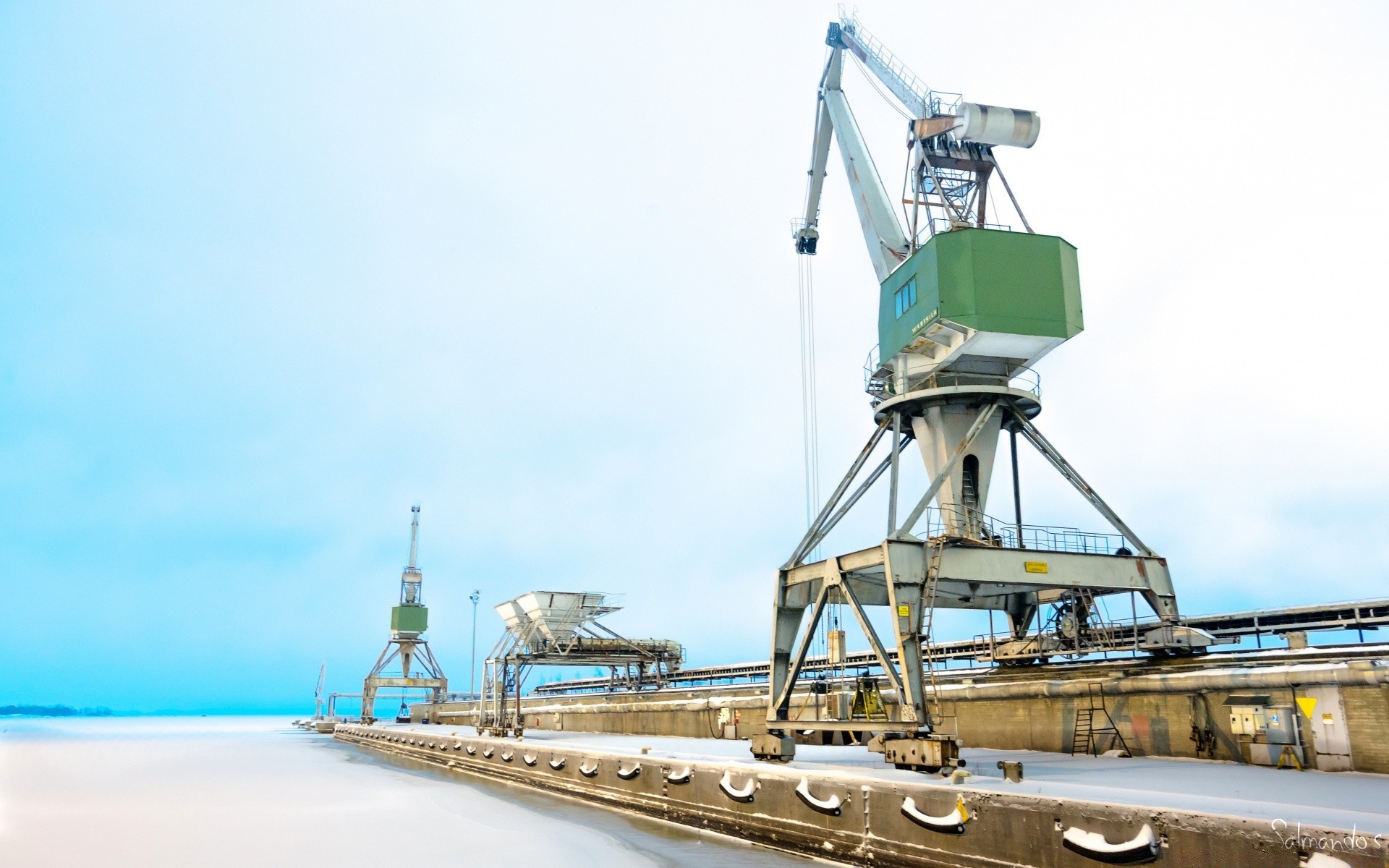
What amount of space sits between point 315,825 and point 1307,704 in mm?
23008

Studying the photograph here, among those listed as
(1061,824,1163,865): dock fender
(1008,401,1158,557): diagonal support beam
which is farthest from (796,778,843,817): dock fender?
(1008,401,1158,557): diagonal support beam

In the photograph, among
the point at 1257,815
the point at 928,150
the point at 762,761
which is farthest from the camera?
the point at 928,150

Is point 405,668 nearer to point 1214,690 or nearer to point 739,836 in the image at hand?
point 739,836

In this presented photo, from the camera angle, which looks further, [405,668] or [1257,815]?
[405,668]

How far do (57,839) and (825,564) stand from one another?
19273 millimetres

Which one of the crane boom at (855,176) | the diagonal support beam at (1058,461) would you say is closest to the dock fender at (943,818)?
the diagonal support beam at (1058,461)

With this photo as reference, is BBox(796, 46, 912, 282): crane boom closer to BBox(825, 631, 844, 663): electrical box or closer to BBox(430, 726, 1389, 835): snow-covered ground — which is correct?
BBox(825, 631, 844, 663): electrical box

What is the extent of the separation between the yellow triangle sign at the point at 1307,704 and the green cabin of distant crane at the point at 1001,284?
38.1ft

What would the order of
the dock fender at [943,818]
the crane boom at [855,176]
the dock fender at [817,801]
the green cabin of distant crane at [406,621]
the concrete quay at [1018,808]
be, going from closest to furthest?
the concrete quay at [1018,808], the dock fender at [943,818], the dock fender at [817,801], the crane boom at [855,176], the green cabin of distant crane at [406,621]

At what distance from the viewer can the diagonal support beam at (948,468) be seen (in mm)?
24047

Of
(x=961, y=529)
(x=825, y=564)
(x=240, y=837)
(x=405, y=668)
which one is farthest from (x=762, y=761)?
(x=405, y=668)

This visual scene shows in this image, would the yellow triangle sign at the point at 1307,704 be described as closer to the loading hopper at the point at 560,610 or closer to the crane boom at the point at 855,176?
the crane boom at the point at 855,176

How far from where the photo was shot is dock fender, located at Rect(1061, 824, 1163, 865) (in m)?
11.0

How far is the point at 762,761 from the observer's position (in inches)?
870
